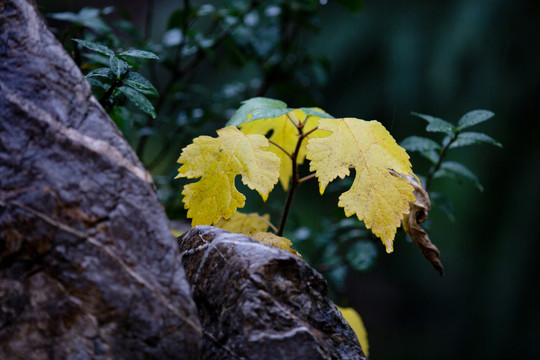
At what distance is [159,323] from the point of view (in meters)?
0.40

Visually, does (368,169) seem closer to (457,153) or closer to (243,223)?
(243,223)

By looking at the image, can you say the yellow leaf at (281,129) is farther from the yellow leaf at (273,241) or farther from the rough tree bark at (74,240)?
the rough tree bark at (74,240)

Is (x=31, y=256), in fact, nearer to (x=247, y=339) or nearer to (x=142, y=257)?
(x=142, y=257)

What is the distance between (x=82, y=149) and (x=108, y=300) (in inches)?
6.4

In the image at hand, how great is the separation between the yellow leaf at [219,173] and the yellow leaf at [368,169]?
72mm

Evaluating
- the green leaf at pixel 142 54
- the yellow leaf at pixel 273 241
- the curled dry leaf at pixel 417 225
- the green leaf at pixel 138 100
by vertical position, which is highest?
the green leaf at pixel 142 54

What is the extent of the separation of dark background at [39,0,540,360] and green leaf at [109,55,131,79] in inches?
60.0

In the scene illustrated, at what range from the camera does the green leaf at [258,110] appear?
1.89 ft

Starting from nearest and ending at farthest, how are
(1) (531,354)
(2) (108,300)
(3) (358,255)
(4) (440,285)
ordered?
(2) (108,300)
(3) (358,255)
(1) (531,354)
(4) (440,285)

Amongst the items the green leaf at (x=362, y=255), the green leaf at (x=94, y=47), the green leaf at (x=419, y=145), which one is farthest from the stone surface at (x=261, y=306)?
the green leaf at (x=362, y=255)

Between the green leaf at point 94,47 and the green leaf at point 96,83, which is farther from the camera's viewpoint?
the green leaf at point 96,83

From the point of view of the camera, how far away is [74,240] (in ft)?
1.31

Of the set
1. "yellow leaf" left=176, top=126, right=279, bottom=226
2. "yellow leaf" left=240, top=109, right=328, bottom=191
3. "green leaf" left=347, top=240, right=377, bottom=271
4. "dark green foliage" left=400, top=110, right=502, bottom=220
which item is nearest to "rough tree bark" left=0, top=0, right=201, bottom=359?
"yellow leaf" left=176, top=126, right=279, bottom=226

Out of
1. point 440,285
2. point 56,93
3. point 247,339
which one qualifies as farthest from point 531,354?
point 56,93
